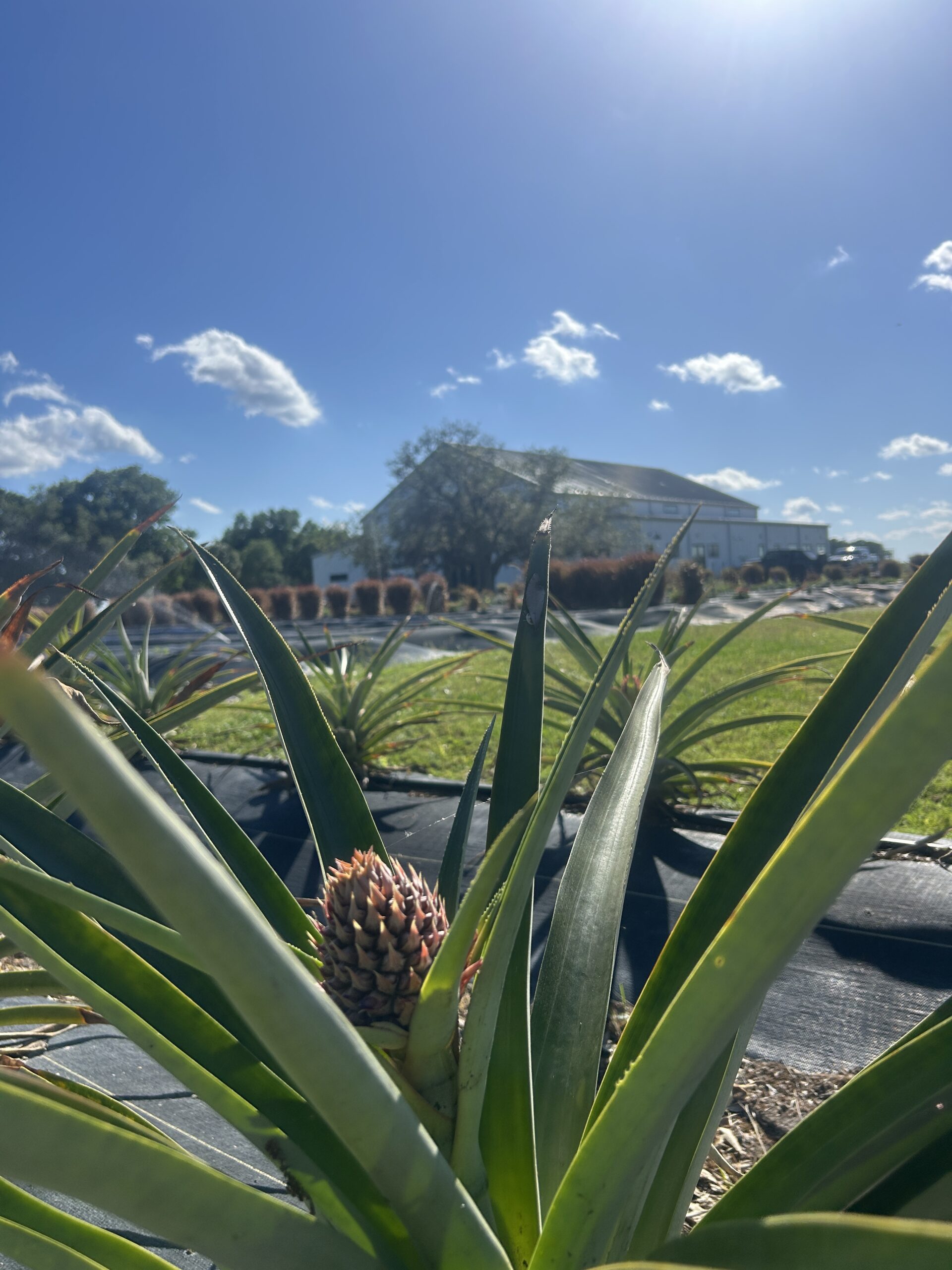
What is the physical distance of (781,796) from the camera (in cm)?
76

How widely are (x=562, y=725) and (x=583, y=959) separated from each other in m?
2.22

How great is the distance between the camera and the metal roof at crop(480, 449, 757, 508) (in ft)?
121

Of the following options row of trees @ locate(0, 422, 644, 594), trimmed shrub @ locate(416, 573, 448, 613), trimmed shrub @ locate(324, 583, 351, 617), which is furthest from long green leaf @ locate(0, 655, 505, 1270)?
row of trees @ locate(0, 422, 644, 594)

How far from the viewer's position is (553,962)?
86 cm

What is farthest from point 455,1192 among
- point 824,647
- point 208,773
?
point 824,647

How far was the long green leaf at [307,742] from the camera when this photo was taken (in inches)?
37.1

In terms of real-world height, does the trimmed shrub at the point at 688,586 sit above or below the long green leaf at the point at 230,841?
above

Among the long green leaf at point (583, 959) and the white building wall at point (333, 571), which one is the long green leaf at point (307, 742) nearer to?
the long green leaf at point (583, 959)

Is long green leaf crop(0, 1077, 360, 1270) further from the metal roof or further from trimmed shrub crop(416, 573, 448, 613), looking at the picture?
the metal roof

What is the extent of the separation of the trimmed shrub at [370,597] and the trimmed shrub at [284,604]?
6.75 ft

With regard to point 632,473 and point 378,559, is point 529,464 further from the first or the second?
point 632,473

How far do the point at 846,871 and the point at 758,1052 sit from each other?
139 centimetres

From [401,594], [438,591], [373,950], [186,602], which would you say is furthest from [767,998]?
[186,602]

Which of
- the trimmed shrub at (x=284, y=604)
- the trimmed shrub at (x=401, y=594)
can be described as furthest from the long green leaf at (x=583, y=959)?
the trimmed shrub at (x=284, y=604)
